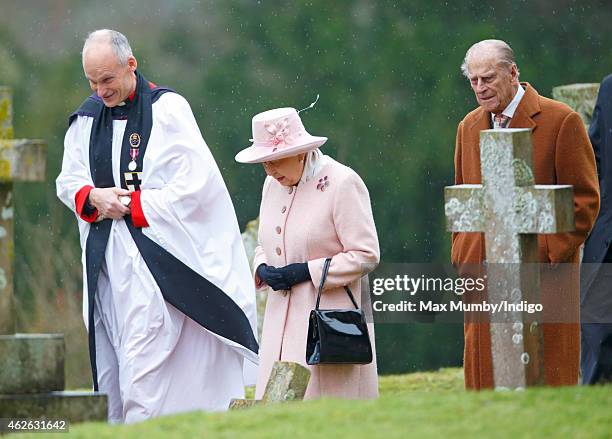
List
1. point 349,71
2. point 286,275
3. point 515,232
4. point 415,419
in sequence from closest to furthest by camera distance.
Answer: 1. point 415,419
2. point 515,232
3. point 286,275
4. point 349,71

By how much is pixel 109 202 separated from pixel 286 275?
1.28 meters

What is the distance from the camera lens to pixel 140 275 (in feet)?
25.4

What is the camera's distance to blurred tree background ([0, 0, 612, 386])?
43.5 ft

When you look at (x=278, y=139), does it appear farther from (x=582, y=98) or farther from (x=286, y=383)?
(x=582, y=98)

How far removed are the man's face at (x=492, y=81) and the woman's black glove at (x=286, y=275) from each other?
111cm

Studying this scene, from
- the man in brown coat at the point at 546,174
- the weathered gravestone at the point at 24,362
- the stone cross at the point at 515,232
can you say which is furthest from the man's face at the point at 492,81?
the weathered gravestone at the point at 24,362

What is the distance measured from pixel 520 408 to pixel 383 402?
519 mm

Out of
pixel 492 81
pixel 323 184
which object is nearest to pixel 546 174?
pixel 492 81

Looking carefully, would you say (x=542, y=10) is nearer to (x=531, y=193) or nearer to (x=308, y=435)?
(x=531, y=193)

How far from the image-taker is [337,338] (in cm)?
658

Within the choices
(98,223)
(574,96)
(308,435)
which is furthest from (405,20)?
(308,435)

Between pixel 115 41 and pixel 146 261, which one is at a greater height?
pixel 115 41

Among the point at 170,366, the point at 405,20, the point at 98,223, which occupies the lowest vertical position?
the point at 170,366

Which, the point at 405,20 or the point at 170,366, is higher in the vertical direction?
the point at 405,20
